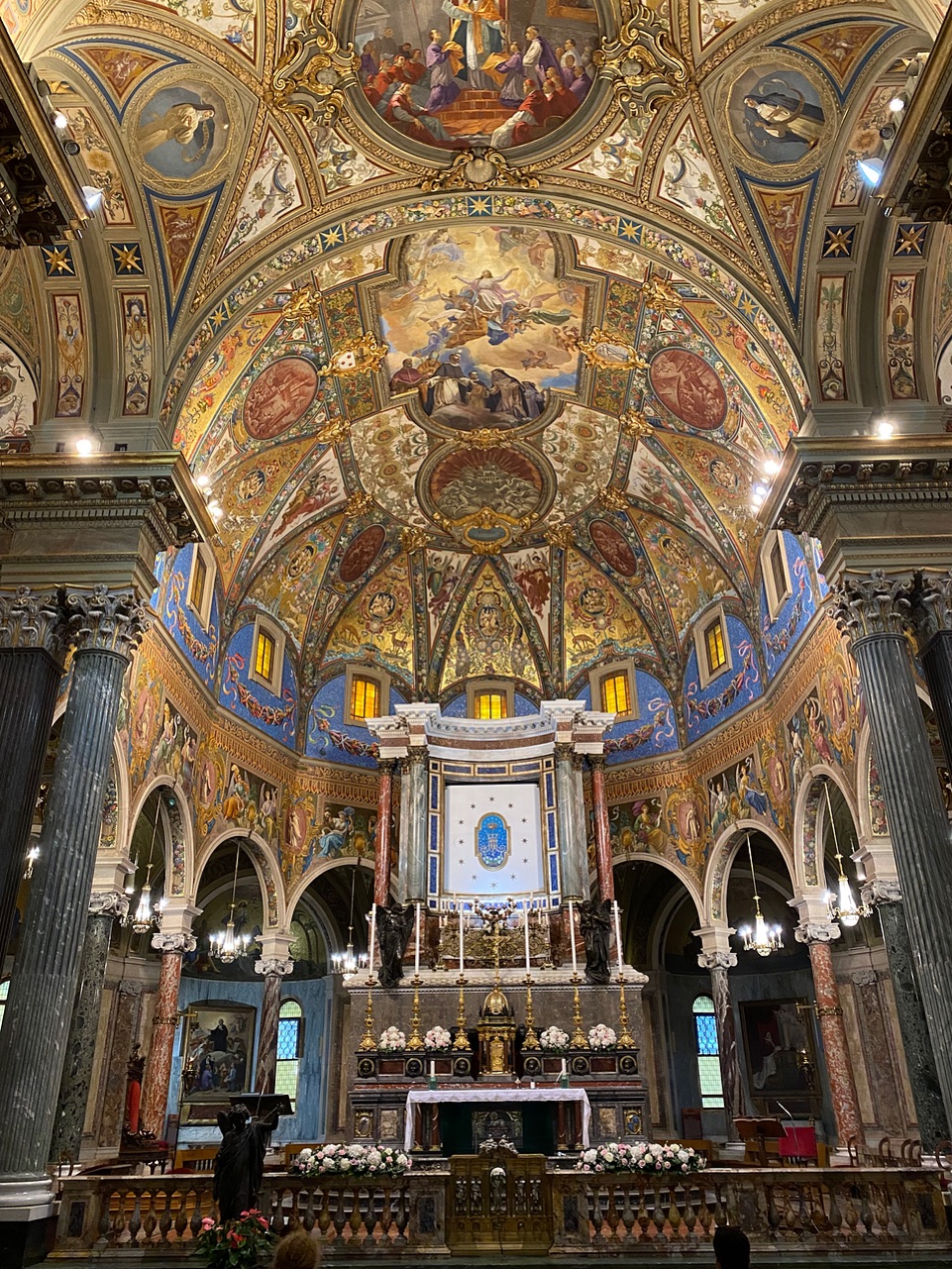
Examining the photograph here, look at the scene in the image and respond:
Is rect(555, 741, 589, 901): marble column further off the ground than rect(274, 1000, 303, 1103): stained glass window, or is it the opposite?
rect(555, 741, 589, 901): marble column

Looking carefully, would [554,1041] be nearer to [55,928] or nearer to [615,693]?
[55,928]

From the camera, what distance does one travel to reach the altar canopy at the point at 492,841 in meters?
21.7

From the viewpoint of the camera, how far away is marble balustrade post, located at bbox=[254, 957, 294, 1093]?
795 inches

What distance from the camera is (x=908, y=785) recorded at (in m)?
11.1

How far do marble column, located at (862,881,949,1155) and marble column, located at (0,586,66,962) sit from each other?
10779mm

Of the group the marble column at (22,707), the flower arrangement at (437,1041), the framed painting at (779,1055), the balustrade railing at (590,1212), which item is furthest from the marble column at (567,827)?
the marble column at (22,707)

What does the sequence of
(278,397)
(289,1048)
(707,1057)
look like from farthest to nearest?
(707,1057) < (289,1048) < (278,397)

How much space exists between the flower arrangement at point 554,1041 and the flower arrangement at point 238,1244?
10438 mm

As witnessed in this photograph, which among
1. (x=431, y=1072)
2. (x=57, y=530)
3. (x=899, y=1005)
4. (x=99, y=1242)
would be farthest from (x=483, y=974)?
(x=57, y=530)

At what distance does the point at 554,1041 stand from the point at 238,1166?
9572 millimetres

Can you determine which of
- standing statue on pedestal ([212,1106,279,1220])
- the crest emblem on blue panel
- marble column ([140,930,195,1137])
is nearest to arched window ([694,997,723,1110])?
the crest emblem on blue panel

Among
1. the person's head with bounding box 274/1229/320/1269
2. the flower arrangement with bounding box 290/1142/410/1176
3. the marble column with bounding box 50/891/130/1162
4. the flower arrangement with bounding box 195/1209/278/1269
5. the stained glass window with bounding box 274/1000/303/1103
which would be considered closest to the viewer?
the person's head with bounding box 274/1229/320/1269

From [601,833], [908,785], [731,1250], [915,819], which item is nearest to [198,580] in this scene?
[601,833]

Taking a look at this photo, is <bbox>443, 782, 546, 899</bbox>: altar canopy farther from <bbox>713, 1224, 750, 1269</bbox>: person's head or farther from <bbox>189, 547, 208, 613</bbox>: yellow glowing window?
<bbox>713, 1224, 750, 1269</bbox>: person's head
